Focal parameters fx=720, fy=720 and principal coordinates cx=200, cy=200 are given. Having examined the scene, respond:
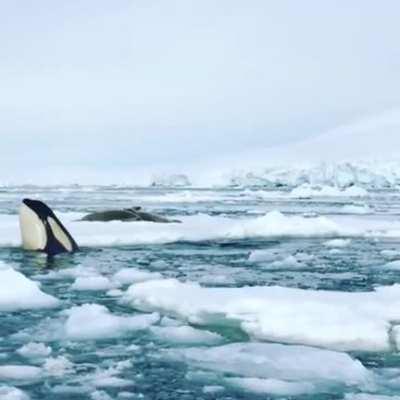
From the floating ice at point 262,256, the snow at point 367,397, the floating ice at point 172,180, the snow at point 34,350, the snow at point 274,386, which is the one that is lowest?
the snow at point 367,397

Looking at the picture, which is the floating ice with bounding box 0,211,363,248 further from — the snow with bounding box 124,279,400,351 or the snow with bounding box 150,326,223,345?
the snow with bounding box 150,326,223,345

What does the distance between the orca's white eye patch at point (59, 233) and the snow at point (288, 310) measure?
229 inches

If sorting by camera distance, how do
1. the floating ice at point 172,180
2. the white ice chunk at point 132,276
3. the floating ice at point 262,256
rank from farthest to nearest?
the floating ice at point 172,180 → the floating ice at point 262,256 → the white ice chunk at point 132,276

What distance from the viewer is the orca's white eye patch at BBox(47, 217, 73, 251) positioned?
1526cm

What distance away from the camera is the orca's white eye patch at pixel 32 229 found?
15.4 metres

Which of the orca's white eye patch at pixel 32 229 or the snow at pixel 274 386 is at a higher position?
the orca's white eye patch at pixel 32 229

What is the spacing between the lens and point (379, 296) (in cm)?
916

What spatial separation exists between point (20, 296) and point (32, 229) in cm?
671

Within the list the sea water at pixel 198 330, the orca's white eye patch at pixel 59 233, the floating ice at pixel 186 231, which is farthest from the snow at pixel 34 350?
the floating ice at pixel 186 231

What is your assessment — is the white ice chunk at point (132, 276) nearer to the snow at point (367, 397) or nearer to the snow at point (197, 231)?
the snow at point (197, 231)

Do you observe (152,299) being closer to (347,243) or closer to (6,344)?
(6,344)

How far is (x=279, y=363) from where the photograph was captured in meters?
6.17

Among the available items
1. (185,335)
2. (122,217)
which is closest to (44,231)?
(122,217)

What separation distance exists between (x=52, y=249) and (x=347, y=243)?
759 cm
